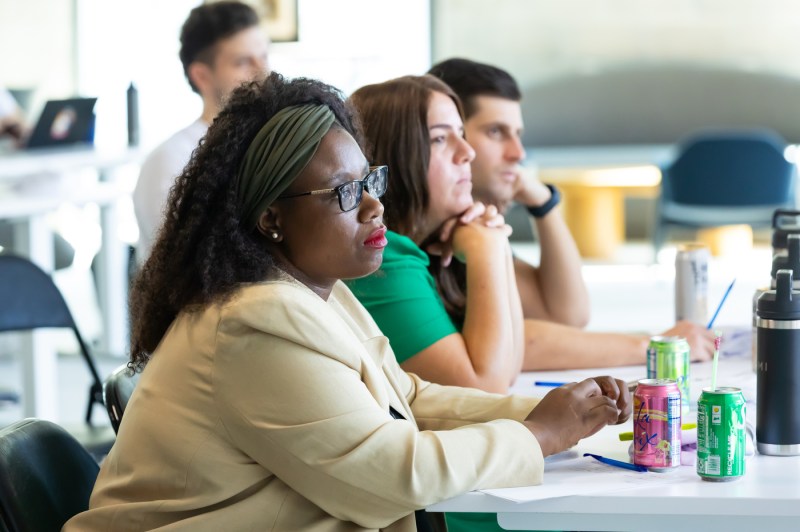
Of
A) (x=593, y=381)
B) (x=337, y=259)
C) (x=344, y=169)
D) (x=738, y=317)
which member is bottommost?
(x=738, y=317)

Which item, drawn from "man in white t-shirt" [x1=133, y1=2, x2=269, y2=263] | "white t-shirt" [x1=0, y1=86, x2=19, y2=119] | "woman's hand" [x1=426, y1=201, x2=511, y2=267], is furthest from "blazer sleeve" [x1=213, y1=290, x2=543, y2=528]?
"white t-shirt" [x1=0, y1=86, x2=19, y2=119]

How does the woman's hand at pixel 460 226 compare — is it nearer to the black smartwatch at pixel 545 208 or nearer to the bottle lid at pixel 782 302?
the black smartwatch at pixel 545 208

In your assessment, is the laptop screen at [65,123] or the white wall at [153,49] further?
the white wall at [153,49]

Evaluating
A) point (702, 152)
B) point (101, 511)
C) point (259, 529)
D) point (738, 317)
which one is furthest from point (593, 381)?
point (702, 152)

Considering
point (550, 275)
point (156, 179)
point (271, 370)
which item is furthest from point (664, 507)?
point (156, 179)

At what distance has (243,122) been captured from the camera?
1.48 meters

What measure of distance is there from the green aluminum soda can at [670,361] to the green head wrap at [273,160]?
2.25 ft

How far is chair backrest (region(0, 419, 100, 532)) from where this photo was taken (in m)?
1.44

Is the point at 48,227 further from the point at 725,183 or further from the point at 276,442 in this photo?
the point at 725,183

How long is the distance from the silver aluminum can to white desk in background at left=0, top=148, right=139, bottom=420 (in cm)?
186

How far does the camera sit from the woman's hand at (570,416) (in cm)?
151

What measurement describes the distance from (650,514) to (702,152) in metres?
5.14

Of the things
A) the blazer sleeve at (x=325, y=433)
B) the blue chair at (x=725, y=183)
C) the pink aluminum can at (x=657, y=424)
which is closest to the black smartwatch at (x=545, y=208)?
the pink aluminum can at (x=657, y=424)

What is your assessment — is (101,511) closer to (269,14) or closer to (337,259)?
(337,259)
